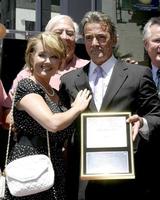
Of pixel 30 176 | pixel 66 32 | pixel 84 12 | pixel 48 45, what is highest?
pixel 84 12

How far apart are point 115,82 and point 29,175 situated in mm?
847

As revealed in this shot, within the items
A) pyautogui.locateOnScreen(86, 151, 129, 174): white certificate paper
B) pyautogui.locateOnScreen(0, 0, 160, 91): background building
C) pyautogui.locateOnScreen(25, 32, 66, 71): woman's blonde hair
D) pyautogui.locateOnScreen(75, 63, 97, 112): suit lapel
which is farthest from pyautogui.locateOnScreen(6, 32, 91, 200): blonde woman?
pyautogui.locateOnScreen(0, 0, 160, 91): background building

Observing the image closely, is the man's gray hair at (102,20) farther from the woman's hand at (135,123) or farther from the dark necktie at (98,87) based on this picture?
the woman's hand at (135,123)

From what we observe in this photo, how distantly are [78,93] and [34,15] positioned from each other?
6065 millimetres

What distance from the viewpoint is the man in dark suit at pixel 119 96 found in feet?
A: 11.3

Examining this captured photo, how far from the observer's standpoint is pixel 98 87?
3543mm

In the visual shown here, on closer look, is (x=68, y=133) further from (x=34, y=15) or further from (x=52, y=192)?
(x=34, y=15)

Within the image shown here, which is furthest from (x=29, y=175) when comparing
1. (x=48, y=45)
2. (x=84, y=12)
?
(x=84, y=12)

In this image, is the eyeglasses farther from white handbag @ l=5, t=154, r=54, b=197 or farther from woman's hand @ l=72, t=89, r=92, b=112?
white handbag @ l=5, t=154, r=54, b=197

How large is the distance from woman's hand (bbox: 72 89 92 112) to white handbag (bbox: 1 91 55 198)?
0.37 metres

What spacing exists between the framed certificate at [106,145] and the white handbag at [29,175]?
22 cm

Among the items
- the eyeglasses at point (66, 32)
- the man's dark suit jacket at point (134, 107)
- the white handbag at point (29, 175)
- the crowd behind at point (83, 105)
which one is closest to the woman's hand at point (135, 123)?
the crowd behind at point (83, 105)

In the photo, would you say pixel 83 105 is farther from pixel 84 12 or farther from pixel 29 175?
pixel 84 12

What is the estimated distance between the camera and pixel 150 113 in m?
3.48
